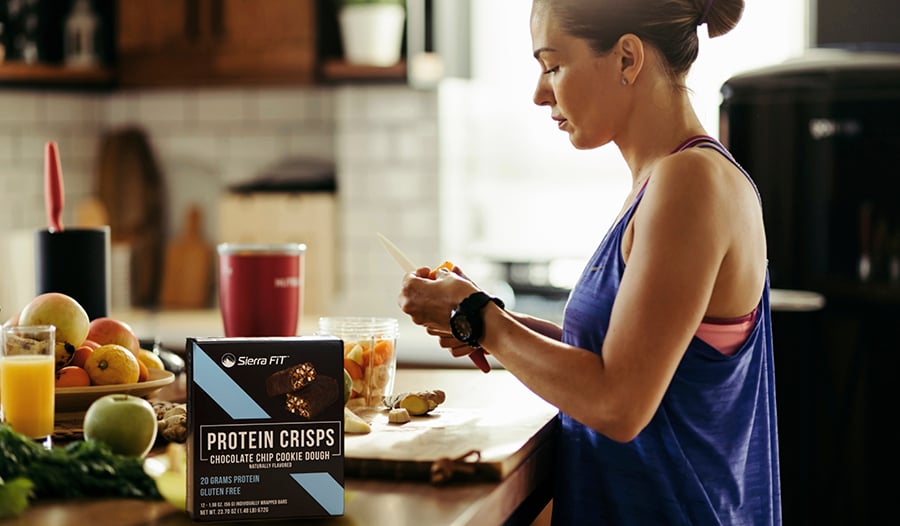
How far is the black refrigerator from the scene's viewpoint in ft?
9.22

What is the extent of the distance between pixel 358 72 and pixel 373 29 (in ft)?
0.50

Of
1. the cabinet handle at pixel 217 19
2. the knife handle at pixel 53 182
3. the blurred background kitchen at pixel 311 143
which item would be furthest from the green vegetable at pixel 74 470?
the cabinet handle at pixel 217 19

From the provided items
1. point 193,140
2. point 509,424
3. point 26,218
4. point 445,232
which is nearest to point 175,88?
point 193,140

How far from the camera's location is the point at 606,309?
1.45 m

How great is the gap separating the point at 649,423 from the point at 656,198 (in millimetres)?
295

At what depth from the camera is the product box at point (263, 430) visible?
1.13 m

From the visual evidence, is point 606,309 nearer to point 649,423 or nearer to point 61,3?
point 649,423

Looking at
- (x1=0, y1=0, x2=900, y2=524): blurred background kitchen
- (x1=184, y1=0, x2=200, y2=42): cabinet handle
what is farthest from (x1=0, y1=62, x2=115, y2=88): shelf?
(x1=184, y1=0, x2=200, y2=42): cabinet handle

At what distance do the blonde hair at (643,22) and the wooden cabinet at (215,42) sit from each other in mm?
2495

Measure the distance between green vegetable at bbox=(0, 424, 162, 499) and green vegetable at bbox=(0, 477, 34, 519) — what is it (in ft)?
0.17

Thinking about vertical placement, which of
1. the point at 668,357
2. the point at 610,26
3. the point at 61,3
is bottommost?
the point at 668,357

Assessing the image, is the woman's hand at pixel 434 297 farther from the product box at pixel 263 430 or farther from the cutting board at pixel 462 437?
the product box at pixel 263 430

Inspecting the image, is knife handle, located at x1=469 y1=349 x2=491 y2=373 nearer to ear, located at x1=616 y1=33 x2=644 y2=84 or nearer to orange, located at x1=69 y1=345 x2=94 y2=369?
ear, located at x1=616 y1=33 x2=644 y2=84

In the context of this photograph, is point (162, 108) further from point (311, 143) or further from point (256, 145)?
point (311, 143)
